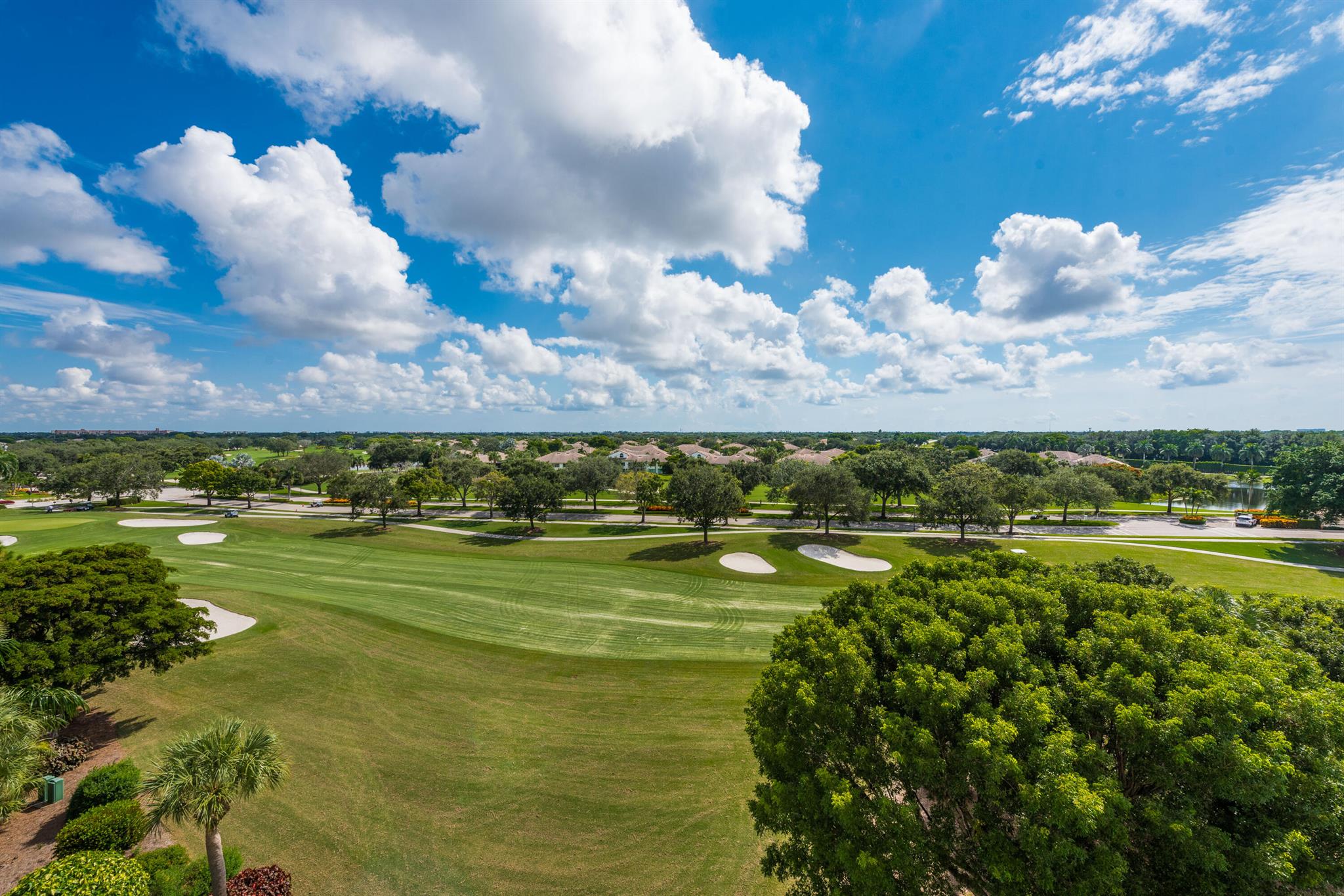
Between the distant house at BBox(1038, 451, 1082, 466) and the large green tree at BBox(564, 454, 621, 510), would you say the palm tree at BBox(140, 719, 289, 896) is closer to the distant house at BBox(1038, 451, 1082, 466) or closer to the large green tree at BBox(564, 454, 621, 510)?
the large green tree at BBox(564, 454, 621, 510)

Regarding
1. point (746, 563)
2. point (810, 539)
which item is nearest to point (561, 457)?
point (810, 539)

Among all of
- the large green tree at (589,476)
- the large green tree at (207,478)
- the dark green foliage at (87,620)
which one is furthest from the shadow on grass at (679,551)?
the large green tree at (207,478)

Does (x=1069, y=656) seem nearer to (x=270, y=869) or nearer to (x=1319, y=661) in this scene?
(x=1319, y=661)

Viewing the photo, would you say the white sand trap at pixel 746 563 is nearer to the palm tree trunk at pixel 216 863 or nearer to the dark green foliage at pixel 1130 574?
the dark green foliage at pixel 1130 574

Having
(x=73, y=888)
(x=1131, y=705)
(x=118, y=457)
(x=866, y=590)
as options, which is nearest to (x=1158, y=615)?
(x=1131, y=705)

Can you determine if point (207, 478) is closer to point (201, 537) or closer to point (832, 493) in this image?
point (201, 537)

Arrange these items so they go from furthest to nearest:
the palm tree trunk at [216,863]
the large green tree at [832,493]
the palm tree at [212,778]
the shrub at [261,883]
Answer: the large green tree at [832,493] → the shrub at [261,883] → the palm tree trunk at [216,863] → the palm tree at [212,778]
